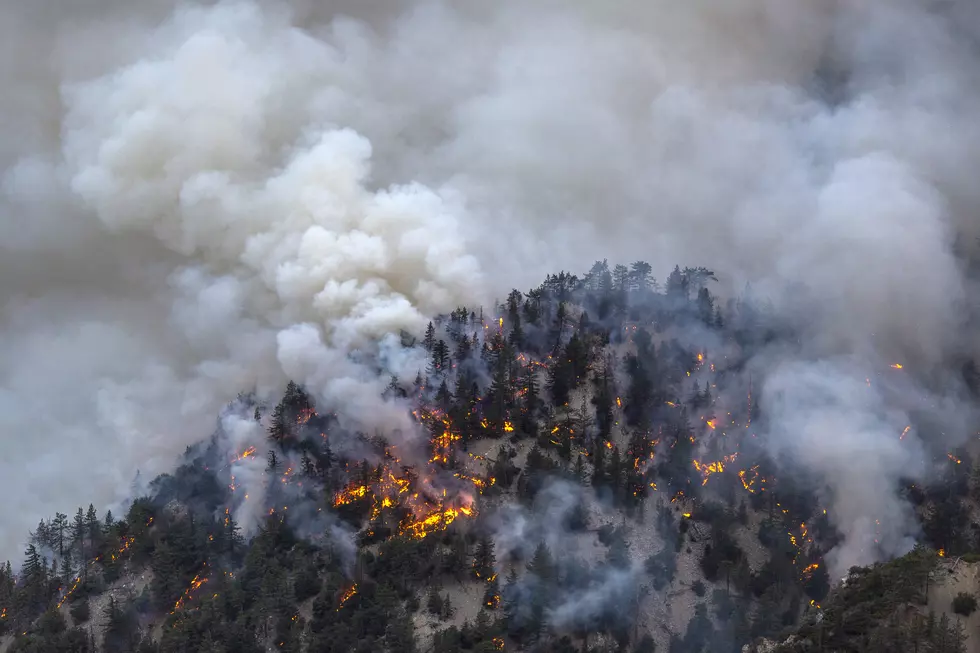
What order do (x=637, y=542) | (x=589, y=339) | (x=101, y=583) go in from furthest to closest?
(x=589, y=339) → (x=101, y=583) → (x=637, y=542)

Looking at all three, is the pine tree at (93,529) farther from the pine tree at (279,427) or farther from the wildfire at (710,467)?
the wildfire at (710,467)

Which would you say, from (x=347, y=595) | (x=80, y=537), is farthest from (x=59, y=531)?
(x=347, y=595)

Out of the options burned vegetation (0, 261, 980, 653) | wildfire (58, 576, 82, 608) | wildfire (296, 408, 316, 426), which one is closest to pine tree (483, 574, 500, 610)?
burned vegetation (0, 261, 980, 653)

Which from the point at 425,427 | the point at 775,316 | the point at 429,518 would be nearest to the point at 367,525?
the point at 429,518

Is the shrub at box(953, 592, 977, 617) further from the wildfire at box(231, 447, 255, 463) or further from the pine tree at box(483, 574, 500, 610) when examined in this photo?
the wildfire at box(231, 447, 255, 463)

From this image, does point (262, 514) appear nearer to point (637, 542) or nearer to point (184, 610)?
point (184, 610)

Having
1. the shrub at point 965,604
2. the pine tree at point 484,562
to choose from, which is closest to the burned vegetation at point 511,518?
the pine tree at point 484,562

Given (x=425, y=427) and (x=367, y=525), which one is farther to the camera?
(x=425, y=427)

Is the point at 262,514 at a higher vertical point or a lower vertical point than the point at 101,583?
higher
